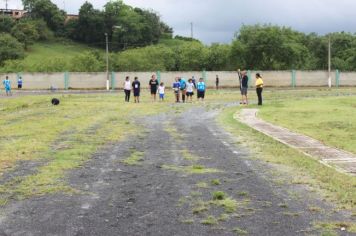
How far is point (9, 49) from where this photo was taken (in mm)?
99688

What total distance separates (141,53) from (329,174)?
236ft

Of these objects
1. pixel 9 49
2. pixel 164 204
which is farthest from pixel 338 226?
pixel 9 49

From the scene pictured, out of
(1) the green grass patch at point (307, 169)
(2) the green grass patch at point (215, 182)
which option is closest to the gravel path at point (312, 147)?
(1) the green grass patch at point (307, 169)

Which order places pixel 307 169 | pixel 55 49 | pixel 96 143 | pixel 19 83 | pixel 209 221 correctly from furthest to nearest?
1. pixel 55 49
2. pixel 19 83
3. pixel 96 143
4. pixel 307 169
5. pixel 209 221

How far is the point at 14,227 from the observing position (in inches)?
229

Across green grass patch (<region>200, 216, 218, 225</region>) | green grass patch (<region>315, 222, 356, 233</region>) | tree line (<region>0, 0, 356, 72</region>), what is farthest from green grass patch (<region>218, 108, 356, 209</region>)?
tree line (<region>0, 0, 356, 72</region>)

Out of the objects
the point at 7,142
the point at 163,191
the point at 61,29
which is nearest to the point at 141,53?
the point at 61,29

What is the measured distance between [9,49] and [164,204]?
322 feet

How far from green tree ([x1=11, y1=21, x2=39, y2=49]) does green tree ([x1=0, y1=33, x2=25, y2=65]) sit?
9473 millimetres

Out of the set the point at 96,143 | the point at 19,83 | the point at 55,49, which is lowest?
the point at 96,143

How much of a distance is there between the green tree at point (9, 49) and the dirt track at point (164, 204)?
304ft

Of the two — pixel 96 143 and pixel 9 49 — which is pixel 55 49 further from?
pixel 96 143

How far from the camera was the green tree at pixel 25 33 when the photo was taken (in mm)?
113188

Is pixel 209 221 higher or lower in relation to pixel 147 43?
lower
